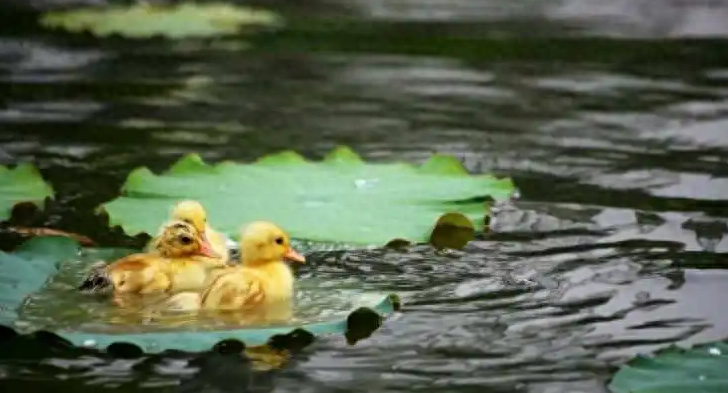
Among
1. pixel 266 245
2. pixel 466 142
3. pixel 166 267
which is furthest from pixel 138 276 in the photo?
pixel 466 142

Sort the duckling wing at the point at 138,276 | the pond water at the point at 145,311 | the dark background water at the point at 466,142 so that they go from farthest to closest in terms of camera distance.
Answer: the duckling wing at the point at 138,276 → the pond water at the point at 145,311 → the dark background water at the point at 466,142

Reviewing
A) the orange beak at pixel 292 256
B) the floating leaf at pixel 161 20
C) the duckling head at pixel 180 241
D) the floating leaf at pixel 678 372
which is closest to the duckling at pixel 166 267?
the duckling head at pixel 180 241

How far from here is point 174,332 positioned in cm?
504

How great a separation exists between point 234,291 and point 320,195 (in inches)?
52.4

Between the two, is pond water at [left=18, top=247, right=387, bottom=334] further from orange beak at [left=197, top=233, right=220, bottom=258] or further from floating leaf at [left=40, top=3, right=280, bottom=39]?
floating leaf at [left=40, top=3, right=280, bottom=39]

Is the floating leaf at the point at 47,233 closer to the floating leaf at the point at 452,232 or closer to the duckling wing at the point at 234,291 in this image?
the duckling wing at the point at 234,291

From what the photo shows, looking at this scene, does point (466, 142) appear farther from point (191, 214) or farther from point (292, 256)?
point (191, 214)

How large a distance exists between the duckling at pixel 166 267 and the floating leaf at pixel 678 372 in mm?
1638

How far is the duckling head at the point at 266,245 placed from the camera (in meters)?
5.70

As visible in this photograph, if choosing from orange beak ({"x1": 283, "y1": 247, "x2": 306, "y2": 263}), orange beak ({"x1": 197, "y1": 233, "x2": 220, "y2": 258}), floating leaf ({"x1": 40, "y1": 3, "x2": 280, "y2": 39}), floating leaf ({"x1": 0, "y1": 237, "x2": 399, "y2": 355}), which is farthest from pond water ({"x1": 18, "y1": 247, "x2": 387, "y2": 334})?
floating leaf ({"x1": 40, "y1": 3, "x2": 280, "y2": 39})

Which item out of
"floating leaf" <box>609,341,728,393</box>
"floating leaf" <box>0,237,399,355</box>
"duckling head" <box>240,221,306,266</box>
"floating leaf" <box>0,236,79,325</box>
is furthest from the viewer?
"duckling head" <box>240,221,306,266</box>

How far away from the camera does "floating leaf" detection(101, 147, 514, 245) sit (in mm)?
6305

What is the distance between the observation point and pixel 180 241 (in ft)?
18.7

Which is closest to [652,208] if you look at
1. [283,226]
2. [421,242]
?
[421,242]
